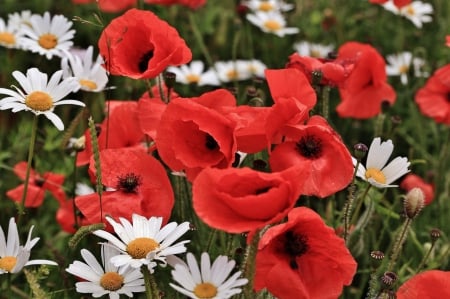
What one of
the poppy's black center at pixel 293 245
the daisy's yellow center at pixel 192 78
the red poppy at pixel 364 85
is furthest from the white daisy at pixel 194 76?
the poppy's black center at pixel 293 245

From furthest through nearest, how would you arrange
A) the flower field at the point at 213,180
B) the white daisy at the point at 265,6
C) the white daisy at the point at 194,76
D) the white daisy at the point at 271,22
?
the white daisy at the point at 265,6 → the white daisy at the point at 271,22 → the white daisy at the point at 194,76 → the flower field at the point at 213,180

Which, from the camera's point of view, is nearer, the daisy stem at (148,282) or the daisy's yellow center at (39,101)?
the daisy stem at (148,282)

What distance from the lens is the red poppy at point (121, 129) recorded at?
1.65m

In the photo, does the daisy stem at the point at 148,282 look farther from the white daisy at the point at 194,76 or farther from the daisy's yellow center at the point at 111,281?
the white daisy at the point at 194,76

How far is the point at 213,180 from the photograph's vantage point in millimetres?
1144

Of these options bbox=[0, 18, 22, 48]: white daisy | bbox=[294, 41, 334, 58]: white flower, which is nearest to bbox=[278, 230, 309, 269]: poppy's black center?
bbox=[0, 18, 22, 48]: white daisy

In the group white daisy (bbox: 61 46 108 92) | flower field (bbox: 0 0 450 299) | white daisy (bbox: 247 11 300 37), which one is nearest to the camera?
flower field (bbox: 0 0 450 299)

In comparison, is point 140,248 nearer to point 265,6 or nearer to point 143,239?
point 143,239

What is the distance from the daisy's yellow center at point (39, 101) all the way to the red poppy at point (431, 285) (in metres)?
0.67

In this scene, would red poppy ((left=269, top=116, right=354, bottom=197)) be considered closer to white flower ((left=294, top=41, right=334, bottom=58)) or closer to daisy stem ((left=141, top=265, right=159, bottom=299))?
daisy stem ((left=141, top=265, right=159, bottom=299))

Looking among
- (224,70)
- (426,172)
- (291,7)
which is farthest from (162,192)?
(291,7)

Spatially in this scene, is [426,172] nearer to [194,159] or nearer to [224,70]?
[224,70]

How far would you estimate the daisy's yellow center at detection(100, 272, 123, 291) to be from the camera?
130cm

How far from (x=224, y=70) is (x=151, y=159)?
3.85 feet
